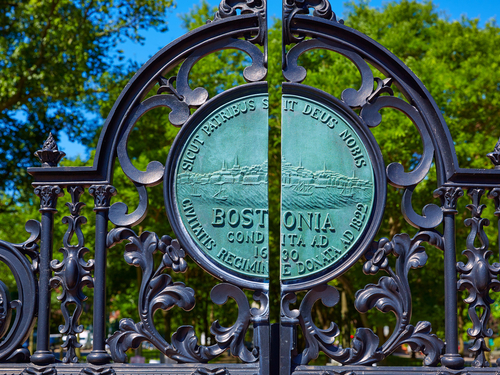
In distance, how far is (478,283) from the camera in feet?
16.1

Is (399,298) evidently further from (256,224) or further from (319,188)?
(256,224)

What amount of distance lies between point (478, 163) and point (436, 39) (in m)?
7.08

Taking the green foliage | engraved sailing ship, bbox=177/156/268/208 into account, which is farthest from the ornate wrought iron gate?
the green foliage

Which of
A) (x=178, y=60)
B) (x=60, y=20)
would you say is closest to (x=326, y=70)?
(x=60, y=20)

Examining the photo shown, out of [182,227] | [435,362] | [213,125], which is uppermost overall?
[213,125]

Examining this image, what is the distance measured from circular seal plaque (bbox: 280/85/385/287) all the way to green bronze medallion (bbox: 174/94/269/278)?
203 mm

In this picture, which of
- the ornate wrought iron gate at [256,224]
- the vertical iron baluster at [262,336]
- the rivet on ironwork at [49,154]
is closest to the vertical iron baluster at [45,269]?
the ornate wrought iron gate at [256,224]

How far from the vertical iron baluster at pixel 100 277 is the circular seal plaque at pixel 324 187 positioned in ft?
5.06

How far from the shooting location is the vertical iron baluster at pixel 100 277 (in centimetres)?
480

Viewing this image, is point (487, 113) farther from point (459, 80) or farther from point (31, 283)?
point (31, 283)

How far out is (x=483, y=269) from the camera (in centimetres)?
493

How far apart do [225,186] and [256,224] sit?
424 mm

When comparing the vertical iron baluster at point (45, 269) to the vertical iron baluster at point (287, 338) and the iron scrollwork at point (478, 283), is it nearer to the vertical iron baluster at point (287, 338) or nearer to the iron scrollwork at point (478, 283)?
the vertical iron baluster at point (287, 338)

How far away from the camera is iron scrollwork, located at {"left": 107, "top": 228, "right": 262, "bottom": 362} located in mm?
4738
